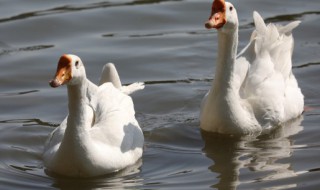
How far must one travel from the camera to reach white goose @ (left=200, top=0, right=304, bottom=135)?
10.0 m

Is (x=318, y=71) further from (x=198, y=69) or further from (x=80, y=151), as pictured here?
(x=80, y=151)

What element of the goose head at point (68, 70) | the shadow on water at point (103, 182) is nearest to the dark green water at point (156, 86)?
the shadow on water at point (103, 182)

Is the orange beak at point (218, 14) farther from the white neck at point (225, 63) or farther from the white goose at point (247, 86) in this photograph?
the white neck at point (225, 63)

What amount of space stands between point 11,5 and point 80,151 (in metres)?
6.37

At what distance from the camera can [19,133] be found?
10.3 meters

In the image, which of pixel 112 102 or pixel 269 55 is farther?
pixel 269 55

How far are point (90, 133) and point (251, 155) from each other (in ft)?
5.65

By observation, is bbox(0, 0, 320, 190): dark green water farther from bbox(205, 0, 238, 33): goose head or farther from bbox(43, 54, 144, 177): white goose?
bbox(205, 0, 238, 33): goose head

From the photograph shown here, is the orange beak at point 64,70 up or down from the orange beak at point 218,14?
down

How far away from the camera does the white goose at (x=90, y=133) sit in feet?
28.2

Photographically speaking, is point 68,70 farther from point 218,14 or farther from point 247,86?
point 247,86

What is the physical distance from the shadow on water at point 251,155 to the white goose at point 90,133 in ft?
2.92

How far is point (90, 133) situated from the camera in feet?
30.2

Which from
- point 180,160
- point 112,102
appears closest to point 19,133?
point 112,102
